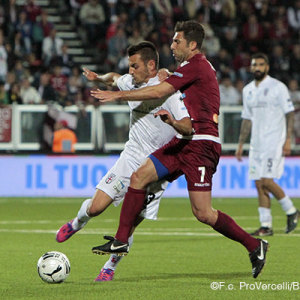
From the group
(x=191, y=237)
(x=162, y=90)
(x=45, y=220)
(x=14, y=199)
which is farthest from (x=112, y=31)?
(x=162, y=90)

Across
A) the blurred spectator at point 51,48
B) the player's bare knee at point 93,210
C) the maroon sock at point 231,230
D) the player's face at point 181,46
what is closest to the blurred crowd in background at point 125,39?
the blurred spectator at point 51,48

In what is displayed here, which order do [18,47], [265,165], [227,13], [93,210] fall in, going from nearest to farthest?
1. [93,210]
2. [265,165]
3. [18,47]
4. [227,13]

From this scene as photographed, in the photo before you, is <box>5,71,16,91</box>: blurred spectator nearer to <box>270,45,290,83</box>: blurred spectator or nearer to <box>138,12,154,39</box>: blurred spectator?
<box>138,12,154,39</box>: blurred spectator

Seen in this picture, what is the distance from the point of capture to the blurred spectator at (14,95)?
18891mm

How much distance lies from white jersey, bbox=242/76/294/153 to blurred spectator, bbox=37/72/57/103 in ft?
23.8

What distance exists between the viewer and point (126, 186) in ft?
27.7

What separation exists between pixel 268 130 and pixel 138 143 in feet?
13.9

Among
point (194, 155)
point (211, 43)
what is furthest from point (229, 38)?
point (194, 155)

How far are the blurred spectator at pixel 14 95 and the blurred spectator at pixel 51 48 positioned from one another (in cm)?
228

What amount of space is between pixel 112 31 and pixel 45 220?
9115mm

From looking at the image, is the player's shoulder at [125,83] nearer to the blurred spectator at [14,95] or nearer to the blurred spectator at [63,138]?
the blurred spectator at [63,138]

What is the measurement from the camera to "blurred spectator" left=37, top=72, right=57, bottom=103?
755 inches

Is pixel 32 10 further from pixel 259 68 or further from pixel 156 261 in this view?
pixel 156 261

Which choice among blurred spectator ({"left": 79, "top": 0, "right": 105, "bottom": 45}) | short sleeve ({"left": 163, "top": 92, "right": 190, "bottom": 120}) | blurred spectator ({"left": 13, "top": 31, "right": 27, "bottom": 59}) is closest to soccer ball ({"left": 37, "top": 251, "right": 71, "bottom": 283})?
short sleeve ({"left": 163, "top": 92, "right": 190, "bottom": 120})
